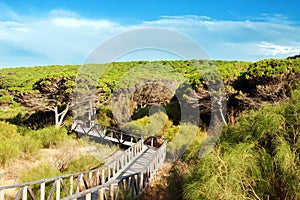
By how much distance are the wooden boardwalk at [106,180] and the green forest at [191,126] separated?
0.56m

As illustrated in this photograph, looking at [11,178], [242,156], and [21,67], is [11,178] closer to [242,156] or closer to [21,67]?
[242,156]

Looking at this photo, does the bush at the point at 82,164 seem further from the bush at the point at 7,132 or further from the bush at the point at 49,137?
the bush at the point at 7,132

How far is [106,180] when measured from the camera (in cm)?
930

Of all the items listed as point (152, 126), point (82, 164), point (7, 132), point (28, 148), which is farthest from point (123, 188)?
point (7, 132)

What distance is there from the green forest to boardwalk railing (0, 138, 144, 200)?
885mm

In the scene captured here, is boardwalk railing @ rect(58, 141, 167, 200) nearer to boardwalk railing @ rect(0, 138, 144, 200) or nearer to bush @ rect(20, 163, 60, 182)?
boardwalk railing @ rect(0, 138, 144, 200)

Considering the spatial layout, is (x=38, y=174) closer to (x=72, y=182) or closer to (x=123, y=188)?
(x=72, y=182)

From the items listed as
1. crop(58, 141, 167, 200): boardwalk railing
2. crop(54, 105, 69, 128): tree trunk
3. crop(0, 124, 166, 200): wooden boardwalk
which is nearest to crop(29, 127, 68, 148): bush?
crop(0, 124, 166, 200): wooden boardwalk

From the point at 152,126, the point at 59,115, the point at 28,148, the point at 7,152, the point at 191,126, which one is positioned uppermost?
the point at 59,115

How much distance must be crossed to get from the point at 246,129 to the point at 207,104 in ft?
36.7

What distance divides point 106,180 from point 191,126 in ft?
23.5

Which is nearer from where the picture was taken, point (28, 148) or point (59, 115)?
point (28, 148)

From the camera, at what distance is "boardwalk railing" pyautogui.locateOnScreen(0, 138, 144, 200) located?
5.67 metres

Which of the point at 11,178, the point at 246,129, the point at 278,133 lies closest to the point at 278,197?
the point at 278,133
